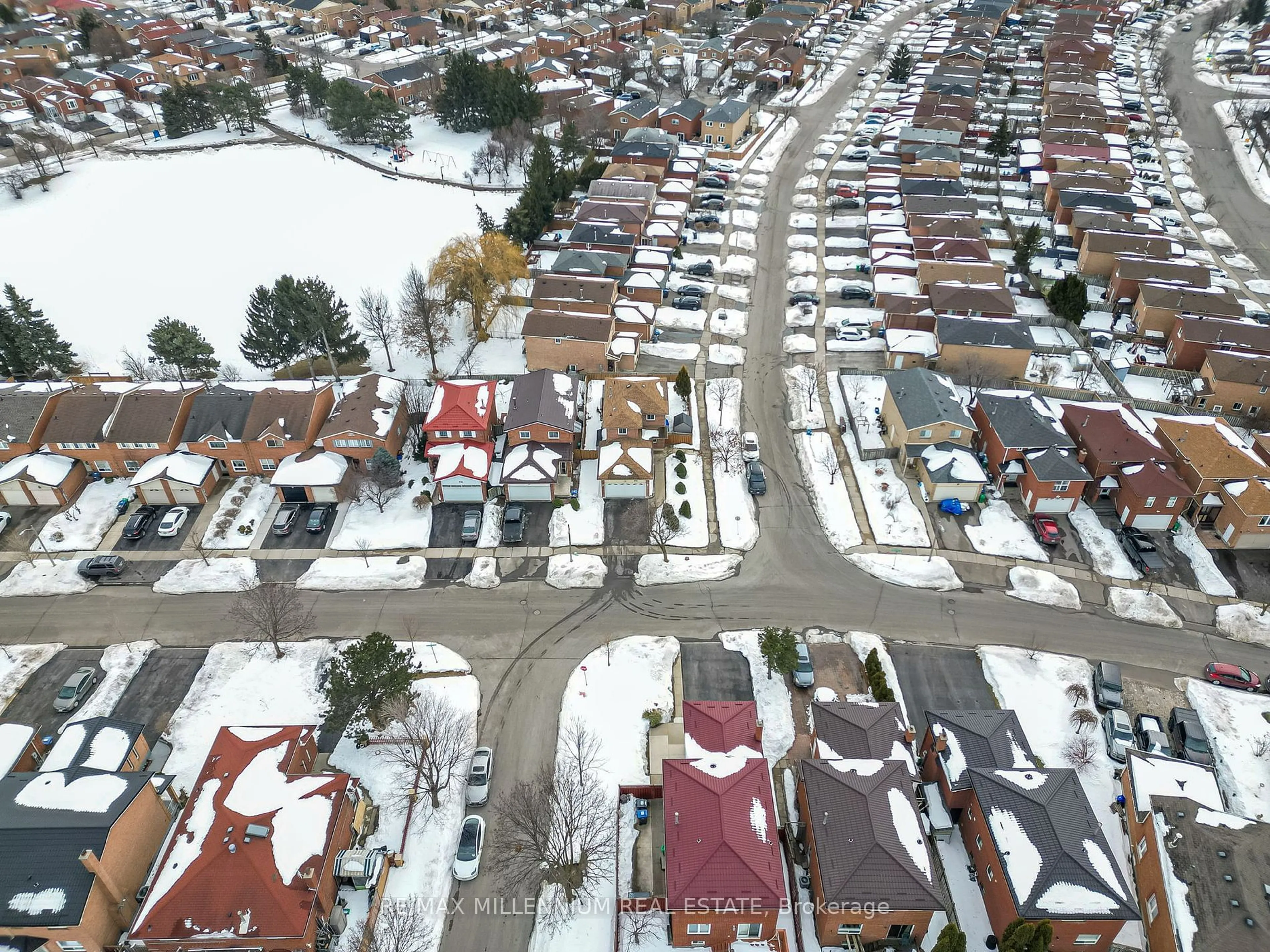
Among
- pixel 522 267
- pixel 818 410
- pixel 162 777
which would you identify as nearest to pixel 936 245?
pixel 818 410

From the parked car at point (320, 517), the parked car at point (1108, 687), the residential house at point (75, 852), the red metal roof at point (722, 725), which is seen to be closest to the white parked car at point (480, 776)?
the red metal roof at point (722, 725)

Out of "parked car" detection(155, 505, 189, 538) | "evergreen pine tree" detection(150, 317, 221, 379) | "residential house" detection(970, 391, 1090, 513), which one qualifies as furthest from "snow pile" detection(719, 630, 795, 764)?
"evergreen pine tree" detection(150, 317, 221, 379)

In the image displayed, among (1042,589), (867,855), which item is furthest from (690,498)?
(867,855)

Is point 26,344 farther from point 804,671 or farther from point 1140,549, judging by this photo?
point 1140,549

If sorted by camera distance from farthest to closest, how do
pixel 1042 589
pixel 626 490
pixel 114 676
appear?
pixel 626 490 < pixel 1042 589 < pixel 114 676

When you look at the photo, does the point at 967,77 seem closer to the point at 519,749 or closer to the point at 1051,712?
the point at 1051,712

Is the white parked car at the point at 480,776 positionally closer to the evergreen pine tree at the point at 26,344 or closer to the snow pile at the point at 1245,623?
the snow pile at the point at 1245,623
